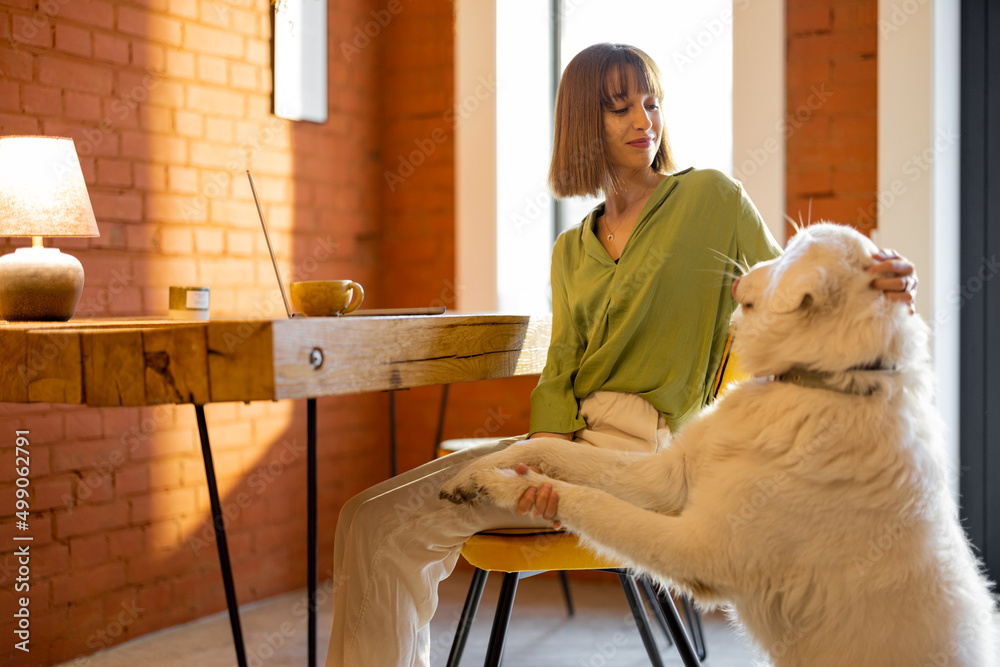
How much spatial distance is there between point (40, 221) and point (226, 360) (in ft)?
3.00

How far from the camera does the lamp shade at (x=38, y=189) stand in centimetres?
184

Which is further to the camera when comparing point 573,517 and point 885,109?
point 885,109

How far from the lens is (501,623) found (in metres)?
1.75

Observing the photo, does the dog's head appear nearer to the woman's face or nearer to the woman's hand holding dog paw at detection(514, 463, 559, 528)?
the woman's hand holding dog paw at detection(514, 463, 559, 528)

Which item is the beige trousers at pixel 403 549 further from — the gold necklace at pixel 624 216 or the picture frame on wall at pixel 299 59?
the picture frame on wall at pixel 299 59

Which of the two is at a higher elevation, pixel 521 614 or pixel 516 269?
pixel 516 269

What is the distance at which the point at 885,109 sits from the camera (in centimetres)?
274

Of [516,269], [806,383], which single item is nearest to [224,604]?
[516,269]

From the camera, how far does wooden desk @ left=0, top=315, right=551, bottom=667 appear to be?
121 centimetres

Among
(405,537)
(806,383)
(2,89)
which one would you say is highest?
(2,89)

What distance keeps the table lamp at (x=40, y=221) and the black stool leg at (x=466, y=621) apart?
1.08m

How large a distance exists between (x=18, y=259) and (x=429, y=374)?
90cm

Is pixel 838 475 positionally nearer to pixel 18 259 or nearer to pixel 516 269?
pixel 18 259

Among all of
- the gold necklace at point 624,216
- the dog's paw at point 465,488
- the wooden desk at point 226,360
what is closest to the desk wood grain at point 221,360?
the wooden desk at point 226,360
